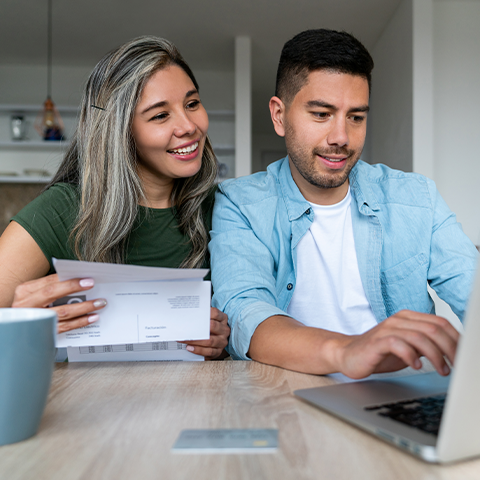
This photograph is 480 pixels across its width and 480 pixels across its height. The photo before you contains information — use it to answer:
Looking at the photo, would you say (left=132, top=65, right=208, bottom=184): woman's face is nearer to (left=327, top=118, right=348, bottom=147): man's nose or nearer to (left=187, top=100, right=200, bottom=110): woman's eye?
(left=187, top=100, right=200, bottom=110): woman's eye

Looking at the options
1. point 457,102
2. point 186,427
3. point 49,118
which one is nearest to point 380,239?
point 186,427

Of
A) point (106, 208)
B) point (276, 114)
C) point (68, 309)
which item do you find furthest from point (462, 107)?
point (68, 309)

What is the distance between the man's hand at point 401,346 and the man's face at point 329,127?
65 centimetres

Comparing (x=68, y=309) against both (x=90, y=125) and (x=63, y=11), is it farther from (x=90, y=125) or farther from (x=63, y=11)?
(x=63, y=11)

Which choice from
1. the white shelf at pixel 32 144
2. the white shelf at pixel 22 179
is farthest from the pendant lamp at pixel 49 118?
the white shelf at pixel 22 179

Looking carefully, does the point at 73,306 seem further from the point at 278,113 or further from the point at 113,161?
the point at 278,113

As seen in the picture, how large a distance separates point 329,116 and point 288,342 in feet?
2.25

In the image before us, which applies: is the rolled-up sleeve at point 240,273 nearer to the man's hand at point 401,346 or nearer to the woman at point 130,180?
the woman at point 130,180

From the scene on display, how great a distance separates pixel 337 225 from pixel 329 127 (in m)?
0.26

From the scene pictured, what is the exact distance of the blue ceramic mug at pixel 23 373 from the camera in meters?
0.45

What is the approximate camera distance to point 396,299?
121 centimetres

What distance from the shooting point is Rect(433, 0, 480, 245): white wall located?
3410 millimetres

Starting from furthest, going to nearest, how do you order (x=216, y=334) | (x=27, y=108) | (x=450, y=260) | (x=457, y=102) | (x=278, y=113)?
(x=27, y=108)
(x=457, y=102)
(x=278, y=113)
(x=450, y=260)
(x=216, y=334)

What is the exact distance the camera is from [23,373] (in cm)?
46
